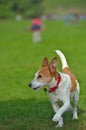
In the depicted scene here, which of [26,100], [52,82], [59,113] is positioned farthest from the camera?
[26,100]

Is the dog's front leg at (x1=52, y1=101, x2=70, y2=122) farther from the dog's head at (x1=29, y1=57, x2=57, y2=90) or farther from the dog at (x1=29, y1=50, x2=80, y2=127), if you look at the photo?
the dog's head at (x1=29, y1=57, x2=57, y2=90)

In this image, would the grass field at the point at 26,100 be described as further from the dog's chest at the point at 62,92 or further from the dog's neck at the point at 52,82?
the dog's neck at the point at 52,82

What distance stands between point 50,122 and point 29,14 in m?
82.5

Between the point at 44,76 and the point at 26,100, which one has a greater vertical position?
the point at 44,76

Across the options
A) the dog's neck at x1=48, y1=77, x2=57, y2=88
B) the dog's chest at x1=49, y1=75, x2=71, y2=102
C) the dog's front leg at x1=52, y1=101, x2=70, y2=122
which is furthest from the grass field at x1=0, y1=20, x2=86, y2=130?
the dog's neck at x1=48, y1=77, x2=57, y2=88

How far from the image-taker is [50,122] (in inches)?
324

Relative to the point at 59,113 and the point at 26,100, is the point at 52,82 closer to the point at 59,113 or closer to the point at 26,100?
the point at 59,113

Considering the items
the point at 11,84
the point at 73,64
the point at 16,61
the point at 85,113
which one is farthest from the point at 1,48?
the point at 85,113

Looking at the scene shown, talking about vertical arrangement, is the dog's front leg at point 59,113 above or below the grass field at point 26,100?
above

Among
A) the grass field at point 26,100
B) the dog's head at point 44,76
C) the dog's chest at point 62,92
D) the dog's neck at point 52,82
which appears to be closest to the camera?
the dog's head at point 44,76

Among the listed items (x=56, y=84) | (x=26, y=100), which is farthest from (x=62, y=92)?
(x=26, y=100)

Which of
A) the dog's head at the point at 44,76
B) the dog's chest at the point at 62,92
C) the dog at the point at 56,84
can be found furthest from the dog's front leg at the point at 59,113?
the dog's head at the point at 44,76

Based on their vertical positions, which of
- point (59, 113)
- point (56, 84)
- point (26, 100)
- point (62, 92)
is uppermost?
point (56, 84)

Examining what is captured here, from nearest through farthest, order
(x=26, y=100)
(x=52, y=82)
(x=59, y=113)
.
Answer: (x=59, y=113)
(x=52, y=82)
(x=26, y=100)
